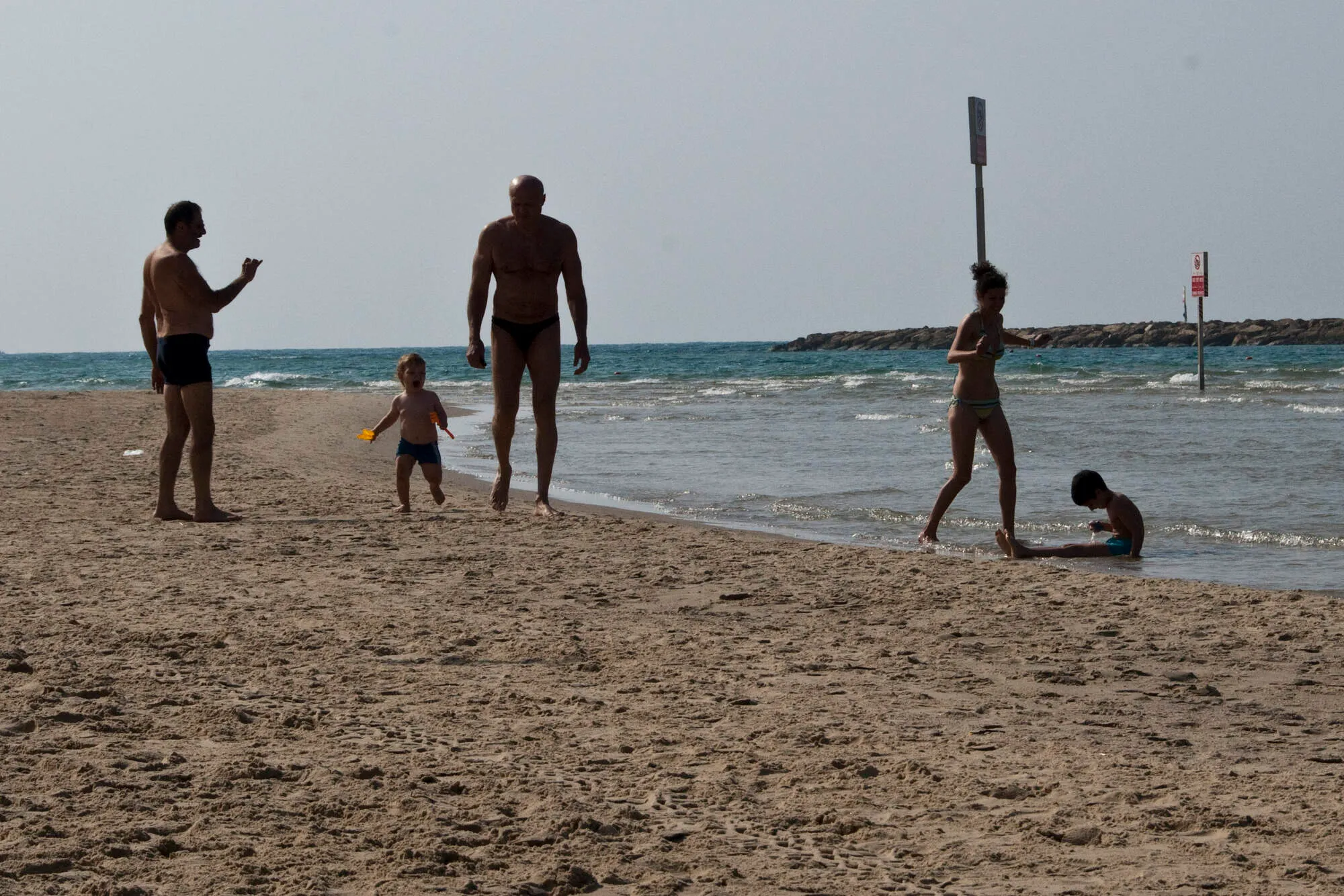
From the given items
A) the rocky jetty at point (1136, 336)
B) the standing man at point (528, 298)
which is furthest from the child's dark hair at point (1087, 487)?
the rocky jetty at point (1136, 336)

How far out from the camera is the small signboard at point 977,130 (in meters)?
7.68

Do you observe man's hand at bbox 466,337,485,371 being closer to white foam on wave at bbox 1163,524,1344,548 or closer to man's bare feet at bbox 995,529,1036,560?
man's bare feet at bbox 995,529,1036,560

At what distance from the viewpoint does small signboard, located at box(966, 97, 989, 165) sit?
7.68 metres

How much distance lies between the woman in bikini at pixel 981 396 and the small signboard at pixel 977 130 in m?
0.84

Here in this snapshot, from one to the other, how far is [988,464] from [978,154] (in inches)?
162

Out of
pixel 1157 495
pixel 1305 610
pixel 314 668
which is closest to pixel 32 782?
pixel 314 668

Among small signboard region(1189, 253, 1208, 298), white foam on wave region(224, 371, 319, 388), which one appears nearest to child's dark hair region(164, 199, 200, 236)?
small signboard region(1189, 253, 1208, 298)

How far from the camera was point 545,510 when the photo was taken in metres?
7.61

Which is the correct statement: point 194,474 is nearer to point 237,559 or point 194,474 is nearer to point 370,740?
point 237,559

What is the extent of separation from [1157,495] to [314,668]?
682cm

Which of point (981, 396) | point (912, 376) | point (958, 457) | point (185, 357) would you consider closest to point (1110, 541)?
point (958, 457)

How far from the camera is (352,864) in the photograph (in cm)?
249

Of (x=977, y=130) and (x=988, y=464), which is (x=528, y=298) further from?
(x=988, y=464)

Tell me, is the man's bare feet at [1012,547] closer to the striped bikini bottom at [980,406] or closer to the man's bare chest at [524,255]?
the striped bikini bottom at [980,406]
